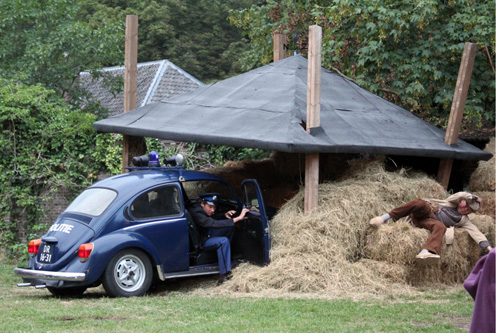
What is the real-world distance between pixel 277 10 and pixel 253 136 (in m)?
10.4

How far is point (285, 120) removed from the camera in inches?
482

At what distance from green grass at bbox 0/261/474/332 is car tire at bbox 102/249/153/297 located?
0.25 m

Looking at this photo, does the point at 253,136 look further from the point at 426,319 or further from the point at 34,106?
the point at 34,106

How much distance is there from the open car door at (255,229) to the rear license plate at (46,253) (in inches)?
116

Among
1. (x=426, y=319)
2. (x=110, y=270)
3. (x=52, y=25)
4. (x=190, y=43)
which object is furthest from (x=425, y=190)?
(x=190, y=43)

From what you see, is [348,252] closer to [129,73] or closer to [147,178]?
[147,178]

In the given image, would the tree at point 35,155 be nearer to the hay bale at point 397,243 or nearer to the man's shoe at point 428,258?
the hay bale at point 397,243

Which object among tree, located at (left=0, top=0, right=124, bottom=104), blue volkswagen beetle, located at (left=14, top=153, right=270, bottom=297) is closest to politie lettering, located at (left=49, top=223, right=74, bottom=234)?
blue volkswagen beetle, located at (left=14, top=153, right=270, bottom=297)

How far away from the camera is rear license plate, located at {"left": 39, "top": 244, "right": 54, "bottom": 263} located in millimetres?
10750

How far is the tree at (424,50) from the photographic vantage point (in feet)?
51.4

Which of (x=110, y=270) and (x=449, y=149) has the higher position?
(x=449, y=149)

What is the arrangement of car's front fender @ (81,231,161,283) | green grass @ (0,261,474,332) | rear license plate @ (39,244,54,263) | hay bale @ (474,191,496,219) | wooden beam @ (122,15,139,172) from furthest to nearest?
wooden beam @ (122,15,139,172) < hay bale @ (474,191,496,219) < rear license plate @ (39,244,54,263) < car's front fender @ (81,231,161,283) < green grass @ (0,261,474,332)

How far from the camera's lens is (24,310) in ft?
30.8

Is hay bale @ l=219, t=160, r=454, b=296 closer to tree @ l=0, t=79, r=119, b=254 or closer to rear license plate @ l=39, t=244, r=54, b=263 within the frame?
rear license plate @ l=39, t=244, r=54, b=263
